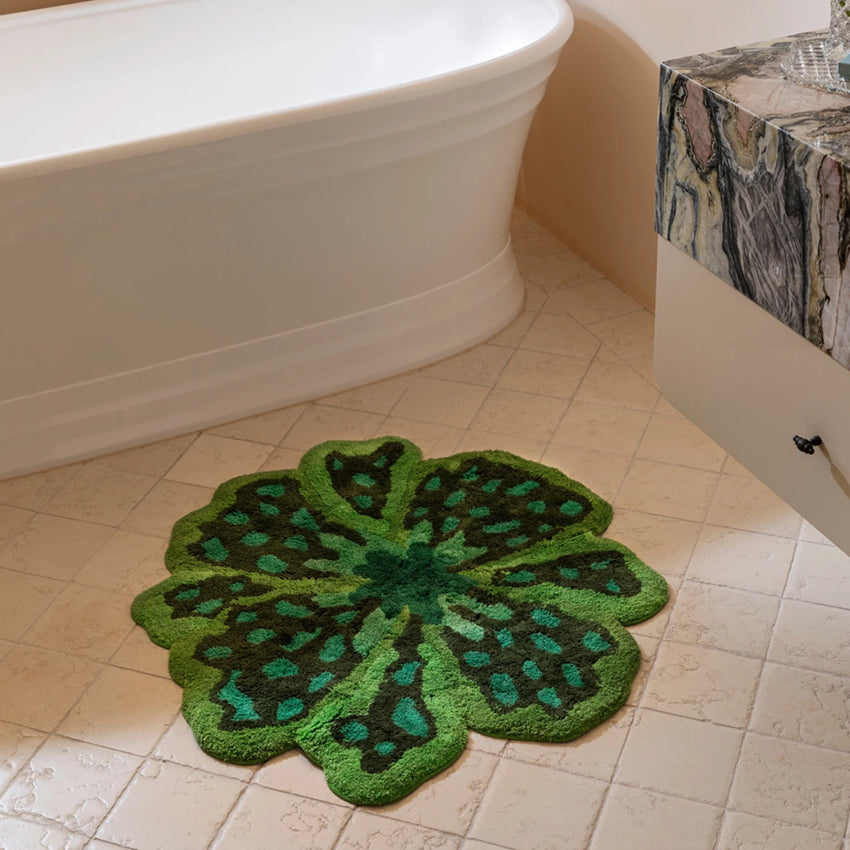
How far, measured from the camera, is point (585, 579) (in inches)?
76.1

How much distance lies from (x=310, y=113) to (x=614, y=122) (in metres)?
0.90

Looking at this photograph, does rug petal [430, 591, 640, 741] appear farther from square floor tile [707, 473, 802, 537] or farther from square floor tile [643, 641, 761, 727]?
square floor tile [707, 473, 802, 537]

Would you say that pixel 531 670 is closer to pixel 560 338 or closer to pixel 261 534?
pixel 261 534

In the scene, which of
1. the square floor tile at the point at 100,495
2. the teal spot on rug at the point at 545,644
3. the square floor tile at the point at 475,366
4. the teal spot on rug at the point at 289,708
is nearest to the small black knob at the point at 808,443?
the teal spot on rug at the point at 545,644

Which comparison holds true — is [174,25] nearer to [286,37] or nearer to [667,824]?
[286,37]

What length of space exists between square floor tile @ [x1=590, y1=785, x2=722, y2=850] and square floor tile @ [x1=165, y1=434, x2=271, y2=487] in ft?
3.40

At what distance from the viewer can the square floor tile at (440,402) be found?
2373mm

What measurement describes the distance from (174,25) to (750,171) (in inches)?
78.2

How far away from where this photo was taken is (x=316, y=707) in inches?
68.2

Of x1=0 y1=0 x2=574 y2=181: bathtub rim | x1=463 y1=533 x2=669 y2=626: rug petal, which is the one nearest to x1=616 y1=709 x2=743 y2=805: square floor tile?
x1=463 y1=533 x2=669 y2=626: rug petal

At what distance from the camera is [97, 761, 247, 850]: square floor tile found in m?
1.56

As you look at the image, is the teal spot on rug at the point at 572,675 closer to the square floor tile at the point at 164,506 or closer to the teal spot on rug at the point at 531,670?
the teal spot on rug at the point at 531,670

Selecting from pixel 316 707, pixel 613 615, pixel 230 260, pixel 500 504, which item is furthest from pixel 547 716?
pixel 230 260

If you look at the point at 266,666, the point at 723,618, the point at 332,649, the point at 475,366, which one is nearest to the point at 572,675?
the point at 723,618
